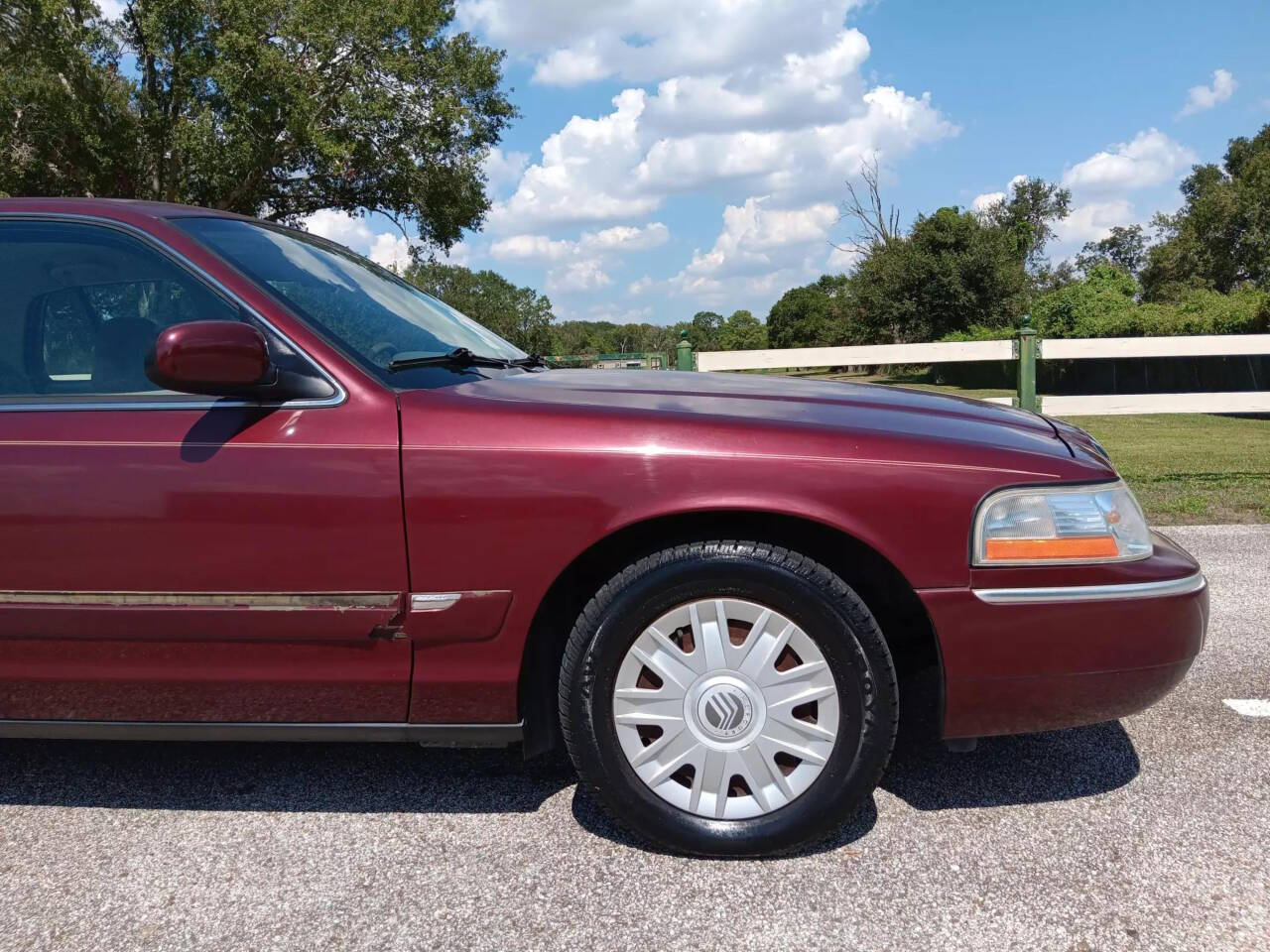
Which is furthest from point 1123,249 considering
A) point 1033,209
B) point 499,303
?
point 499,303

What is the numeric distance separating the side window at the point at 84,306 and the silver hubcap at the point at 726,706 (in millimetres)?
1394

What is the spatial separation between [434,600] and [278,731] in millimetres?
557

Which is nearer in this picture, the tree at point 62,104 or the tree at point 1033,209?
the tree at point 62,104

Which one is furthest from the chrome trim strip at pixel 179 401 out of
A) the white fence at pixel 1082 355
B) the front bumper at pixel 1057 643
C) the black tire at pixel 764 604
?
the white fence at pixel 1082 355

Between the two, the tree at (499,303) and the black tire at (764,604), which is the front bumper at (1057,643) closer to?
the black tire at (764,604)

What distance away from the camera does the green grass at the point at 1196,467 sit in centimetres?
665

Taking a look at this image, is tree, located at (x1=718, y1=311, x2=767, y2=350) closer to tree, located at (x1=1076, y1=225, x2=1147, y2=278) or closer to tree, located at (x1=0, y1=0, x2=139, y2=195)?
tree, located at (x1=1076, y1=225, x2=1147, y2=278)

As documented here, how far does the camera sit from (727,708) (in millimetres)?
2236

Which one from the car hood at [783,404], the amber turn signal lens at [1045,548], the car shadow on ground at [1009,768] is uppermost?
the car hood at [783,404]

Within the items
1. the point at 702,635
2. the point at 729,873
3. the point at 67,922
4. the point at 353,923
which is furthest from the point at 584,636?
the point at 67,922

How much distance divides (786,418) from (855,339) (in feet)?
141

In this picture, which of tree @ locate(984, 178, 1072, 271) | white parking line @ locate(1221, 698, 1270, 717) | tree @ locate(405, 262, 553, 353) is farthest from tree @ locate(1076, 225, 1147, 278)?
white parking line @ locate(1221, 698, 1270, 717)

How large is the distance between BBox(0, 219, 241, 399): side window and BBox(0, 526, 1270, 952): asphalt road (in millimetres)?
1173

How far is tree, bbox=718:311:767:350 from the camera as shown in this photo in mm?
122938
